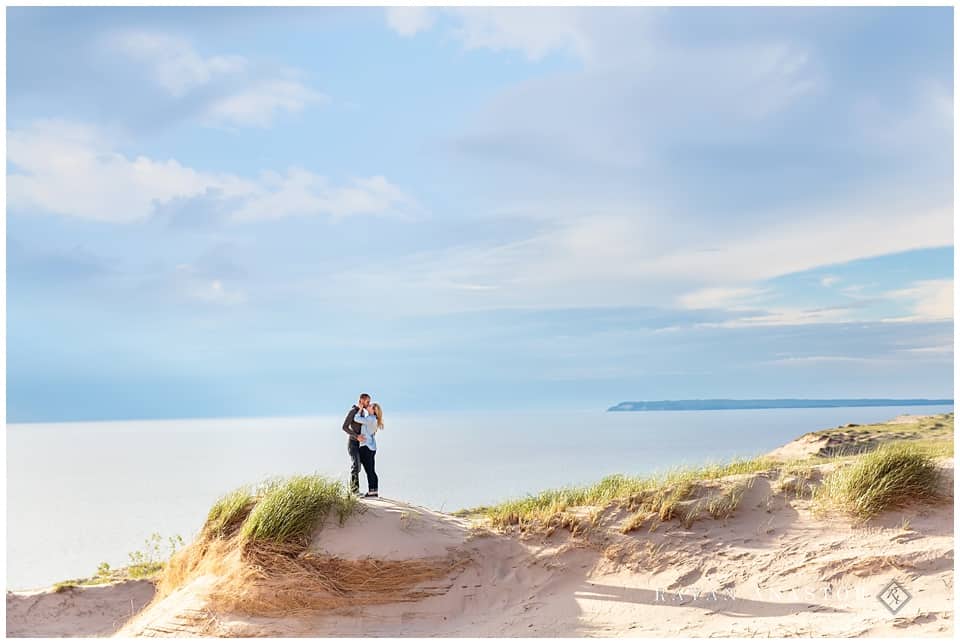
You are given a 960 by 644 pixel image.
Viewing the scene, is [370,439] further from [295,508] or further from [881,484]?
[881,484]

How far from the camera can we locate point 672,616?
7.70 meters

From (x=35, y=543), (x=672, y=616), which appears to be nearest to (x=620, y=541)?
(x=672, y=616)

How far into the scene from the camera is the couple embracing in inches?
428

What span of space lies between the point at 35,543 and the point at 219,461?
111 ft

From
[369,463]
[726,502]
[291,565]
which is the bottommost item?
[291,565]

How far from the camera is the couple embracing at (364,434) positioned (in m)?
10.9

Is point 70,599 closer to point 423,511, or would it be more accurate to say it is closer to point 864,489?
point 423,511

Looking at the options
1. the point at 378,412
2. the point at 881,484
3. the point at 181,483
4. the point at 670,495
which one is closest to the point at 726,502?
the point at 670,495

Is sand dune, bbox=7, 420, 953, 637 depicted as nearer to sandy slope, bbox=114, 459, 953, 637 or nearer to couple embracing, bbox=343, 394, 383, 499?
sandy slope, bbox=114, 459, 953, 637

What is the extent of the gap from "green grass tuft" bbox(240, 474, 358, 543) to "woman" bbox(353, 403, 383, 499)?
1.31 m

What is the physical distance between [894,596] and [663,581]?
215cm

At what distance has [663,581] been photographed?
834 centimetres

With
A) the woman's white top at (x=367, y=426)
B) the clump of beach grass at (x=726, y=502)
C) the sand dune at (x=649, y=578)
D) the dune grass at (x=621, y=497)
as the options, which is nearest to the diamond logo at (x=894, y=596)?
the sand dune at (x=649, y=578)

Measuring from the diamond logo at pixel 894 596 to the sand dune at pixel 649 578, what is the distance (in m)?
0.06
